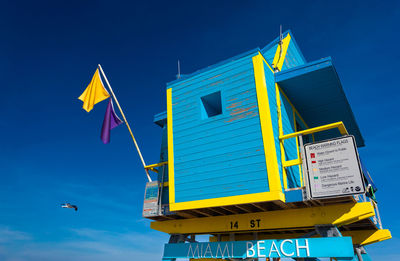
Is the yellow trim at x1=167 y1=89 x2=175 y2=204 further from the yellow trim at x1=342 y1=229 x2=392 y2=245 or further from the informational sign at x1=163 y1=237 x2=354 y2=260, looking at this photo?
the yellow trim at x1=342 y1=229 x2=392 y2=245

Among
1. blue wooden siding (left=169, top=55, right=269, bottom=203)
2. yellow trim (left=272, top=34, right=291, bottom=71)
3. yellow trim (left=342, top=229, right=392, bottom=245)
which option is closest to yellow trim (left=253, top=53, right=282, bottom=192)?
blue wooden siding (left=169, top=55, right=269, bottom=203)

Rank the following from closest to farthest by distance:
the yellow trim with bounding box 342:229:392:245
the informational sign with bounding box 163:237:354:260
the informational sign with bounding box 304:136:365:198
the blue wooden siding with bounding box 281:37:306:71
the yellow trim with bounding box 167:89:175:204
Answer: the informational sign with bounding box 304:136:365:198 → the informational sign with bounding box 163:237:354:260 → the yellow trim with bounding box 167:89:175:204 → the yellow trim with bounding box 342:229:392:245 → the blue wooden siding with bounding box 281:37:306:71

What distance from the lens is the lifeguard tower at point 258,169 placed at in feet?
29.0

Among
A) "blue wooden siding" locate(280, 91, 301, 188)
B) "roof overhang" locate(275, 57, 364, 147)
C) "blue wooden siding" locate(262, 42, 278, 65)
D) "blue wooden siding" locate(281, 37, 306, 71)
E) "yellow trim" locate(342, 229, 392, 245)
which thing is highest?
"blue wooden siding" locate(281, 37, 306, 71)

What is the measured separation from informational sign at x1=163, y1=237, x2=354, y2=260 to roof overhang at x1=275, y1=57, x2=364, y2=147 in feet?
17.6

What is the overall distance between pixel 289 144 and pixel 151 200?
555 cm

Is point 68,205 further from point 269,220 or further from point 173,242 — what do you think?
point 269,220

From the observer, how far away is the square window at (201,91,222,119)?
11289mm

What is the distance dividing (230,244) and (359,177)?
4450 millimetres

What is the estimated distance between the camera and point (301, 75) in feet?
35.9

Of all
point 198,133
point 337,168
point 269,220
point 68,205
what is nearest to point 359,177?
point 337,168

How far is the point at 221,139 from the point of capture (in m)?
10.4

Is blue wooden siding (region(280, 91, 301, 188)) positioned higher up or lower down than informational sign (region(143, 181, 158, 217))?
higher up

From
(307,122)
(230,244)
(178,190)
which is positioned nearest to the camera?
(230,244)
